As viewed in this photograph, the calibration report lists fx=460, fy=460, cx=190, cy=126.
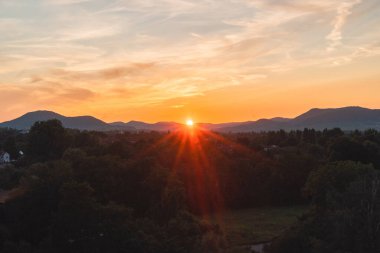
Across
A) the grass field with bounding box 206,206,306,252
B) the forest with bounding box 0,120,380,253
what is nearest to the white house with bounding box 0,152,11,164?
the forest with bounding box 0,120,380,253

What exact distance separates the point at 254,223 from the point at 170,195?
551 inches

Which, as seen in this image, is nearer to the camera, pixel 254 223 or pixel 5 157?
pixel 254 223

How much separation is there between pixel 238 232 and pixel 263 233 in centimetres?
182

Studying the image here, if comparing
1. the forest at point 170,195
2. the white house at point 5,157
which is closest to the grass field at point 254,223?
the forest at point 170,195

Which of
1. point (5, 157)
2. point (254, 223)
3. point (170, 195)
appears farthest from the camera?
point (5, 157)

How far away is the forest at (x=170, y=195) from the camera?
18.8 metres

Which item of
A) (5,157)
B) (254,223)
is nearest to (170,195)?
(254,223)

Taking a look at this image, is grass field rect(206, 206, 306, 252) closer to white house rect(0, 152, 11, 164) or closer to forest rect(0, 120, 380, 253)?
forest rect(0, 120, 380, 253)

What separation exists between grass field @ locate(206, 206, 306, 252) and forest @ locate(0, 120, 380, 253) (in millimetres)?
1854

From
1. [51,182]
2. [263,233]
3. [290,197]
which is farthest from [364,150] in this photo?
[51,182]

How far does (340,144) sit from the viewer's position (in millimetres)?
47094

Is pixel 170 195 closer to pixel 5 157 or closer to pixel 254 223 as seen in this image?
pixel 254 223

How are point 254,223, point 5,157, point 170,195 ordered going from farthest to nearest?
point 5,157, point 254,223, point 170,195

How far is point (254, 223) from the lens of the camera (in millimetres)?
37844
